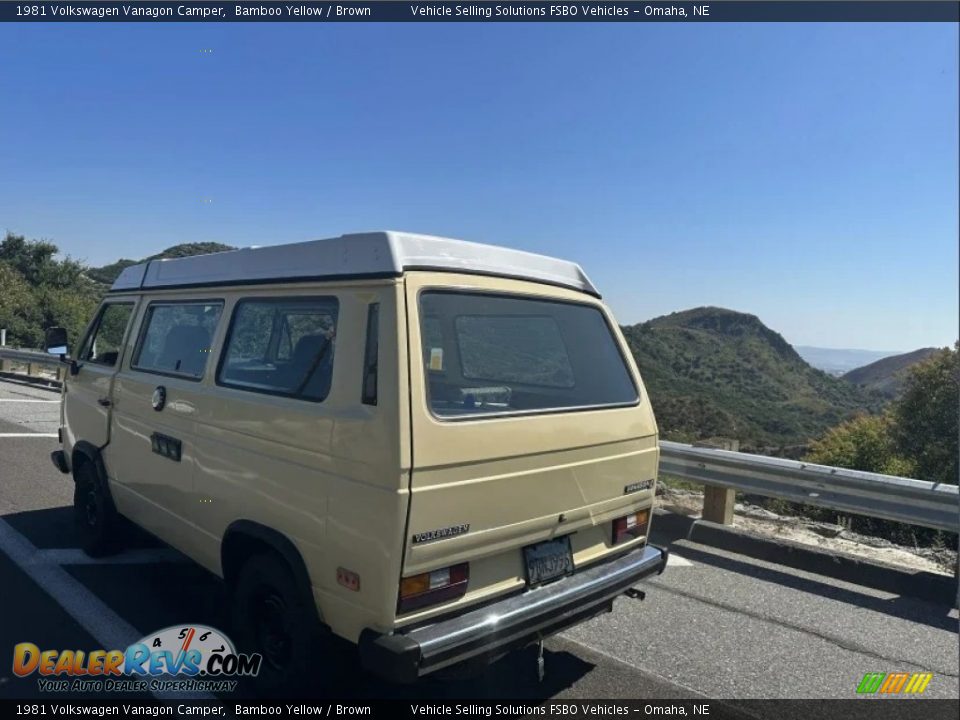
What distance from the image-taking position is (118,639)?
3648 millimetres

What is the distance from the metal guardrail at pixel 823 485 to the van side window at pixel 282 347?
13.2ft

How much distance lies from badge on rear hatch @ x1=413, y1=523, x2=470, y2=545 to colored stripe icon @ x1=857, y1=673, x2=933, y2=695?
7.75ft

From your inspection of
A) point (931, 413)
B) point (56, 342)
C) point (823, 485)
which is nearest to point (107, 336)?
point (56, 342)

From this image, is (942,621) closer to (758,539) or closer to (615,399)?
(758,539)

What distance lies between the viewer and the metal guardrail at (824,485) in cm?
466

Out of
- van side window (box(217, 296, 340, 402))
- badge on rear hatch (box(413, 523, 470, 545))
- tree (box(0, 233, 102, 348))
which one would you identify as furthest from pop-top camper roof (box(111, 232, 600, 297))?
tree (box(0, 233, 102, 348))

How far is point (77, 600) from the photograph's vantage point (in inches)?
162

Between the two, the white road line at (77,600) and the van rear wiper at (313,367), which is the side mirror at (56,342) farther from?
the van rear wiper at (313,367)

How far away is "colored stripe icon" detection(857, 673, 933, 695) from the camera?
3422 mm

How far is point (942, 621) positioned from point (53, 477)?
834 cm

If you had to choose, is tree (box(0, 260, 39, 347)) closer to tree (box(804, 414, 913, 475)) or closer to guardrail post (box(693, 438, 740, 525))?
guardrail post (box(693, 438, 740, 525))

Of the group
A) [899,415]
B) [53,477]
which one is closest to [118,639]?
[53,477]

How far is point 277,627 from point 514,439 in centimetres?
144

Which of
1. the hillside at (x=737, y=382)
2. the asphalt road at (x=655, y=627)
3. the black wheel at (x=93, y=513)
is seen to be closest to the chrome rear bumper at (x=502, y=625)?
the asphalt road at (x=655, y=627)
